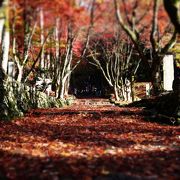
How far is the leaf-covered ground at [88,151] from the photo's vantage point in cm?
604

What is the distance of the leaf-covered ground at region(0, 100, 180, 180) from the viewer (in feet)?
19.8

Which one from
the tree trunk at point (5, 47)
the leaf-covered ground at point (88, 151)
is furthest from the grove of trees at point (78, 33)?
the leaf-covered ground at point (88, 151)

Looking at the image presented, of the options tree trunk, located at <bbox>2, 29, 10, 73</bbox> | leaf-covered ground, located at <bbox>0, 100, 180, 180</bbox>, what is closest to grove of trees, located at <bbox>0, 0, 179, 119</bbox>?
tree trunk, located at <bbox>2, 29, 10, 73</bbox>

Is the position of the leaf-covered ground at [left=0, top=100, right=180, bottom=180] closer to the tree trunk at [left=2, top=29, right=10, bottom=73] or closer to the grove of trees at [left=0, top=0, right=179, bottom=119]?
the grove of trees at [left=0, top=0, right=179, bottom=119]

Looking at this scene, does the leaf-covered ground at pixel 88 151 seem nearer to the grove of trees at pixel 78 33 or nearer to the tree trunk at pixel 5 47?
the grove of trees at pixel 78 33

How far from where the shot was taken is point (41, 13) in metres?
18.3

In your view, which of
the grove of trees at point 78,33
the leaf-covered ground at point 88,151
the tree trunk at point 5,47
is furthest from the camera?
the tree trunk at point 5,47

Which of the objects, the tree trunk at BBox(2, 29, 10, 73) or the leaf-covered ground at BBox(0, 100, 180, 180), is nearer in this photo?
the leaf-covered ground at BBox(0, 100, 180, 180)

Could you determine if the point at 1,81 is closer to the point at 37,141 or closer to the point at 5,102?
the point at 5,102

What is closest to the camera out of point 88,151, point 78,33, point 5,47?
point 88,151

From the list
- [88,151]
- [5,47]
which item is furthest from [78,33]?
[88,151]

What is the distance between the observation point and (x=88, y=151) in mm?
7934

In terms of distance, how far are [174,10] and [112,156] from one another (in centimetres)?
396

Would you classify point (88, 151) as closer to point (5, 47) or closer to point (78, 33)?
point (5, 47)
